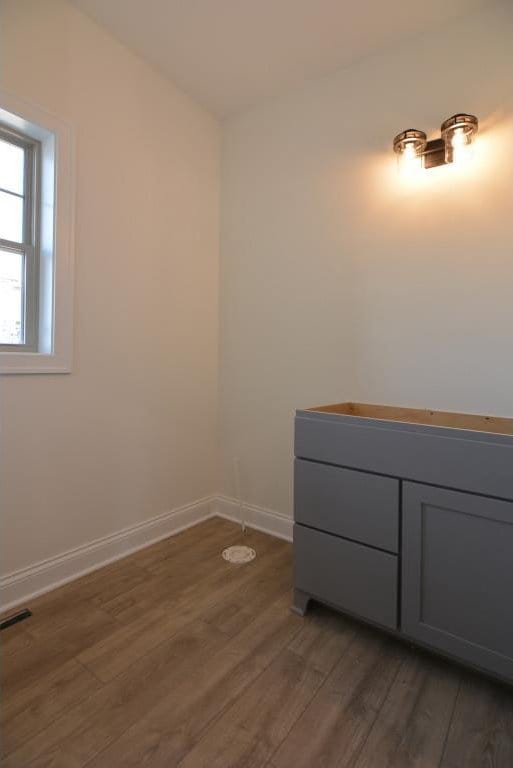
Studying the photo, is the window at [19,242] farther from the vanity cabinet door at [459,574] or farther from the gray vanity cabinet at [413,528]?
the vanity cabinet door at [459,574]

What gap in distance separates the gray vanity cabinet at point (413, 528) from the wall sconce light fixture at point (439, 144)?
1.22 meters

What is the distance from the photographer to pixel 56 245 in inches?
67.2

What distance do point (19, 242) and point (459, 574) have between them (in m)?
2.27

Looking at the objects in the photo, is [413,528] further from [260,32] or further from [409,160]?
[260,32]

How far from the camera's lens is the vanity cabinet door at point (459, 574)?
1.14m

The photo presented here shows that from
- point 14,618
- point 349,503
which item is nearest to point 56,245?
point 14,618

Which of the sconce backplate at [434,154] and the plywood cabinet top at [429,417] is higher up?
the sconce backplate at [434,154]

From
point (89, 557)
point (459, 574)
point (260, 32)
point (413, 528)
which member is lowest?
point (89, 557)

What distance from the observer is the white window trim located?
169cm

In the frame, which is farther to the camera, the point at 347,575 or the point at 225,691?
the point at 347,575

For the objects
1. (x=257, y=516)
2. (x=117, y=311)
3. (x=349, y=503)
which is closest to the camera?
(x=349, y=503)

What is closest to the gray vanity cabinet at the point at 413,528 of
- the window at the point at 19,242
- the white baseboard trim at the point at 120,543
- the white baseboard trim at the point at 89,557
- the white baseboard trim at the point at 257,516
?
the white baseboard trim at the point at 257,516

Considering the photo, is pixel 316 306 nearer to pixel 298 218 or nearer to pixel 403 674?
pixel 298 218

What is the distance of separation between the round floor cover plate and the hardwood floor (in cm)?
27
